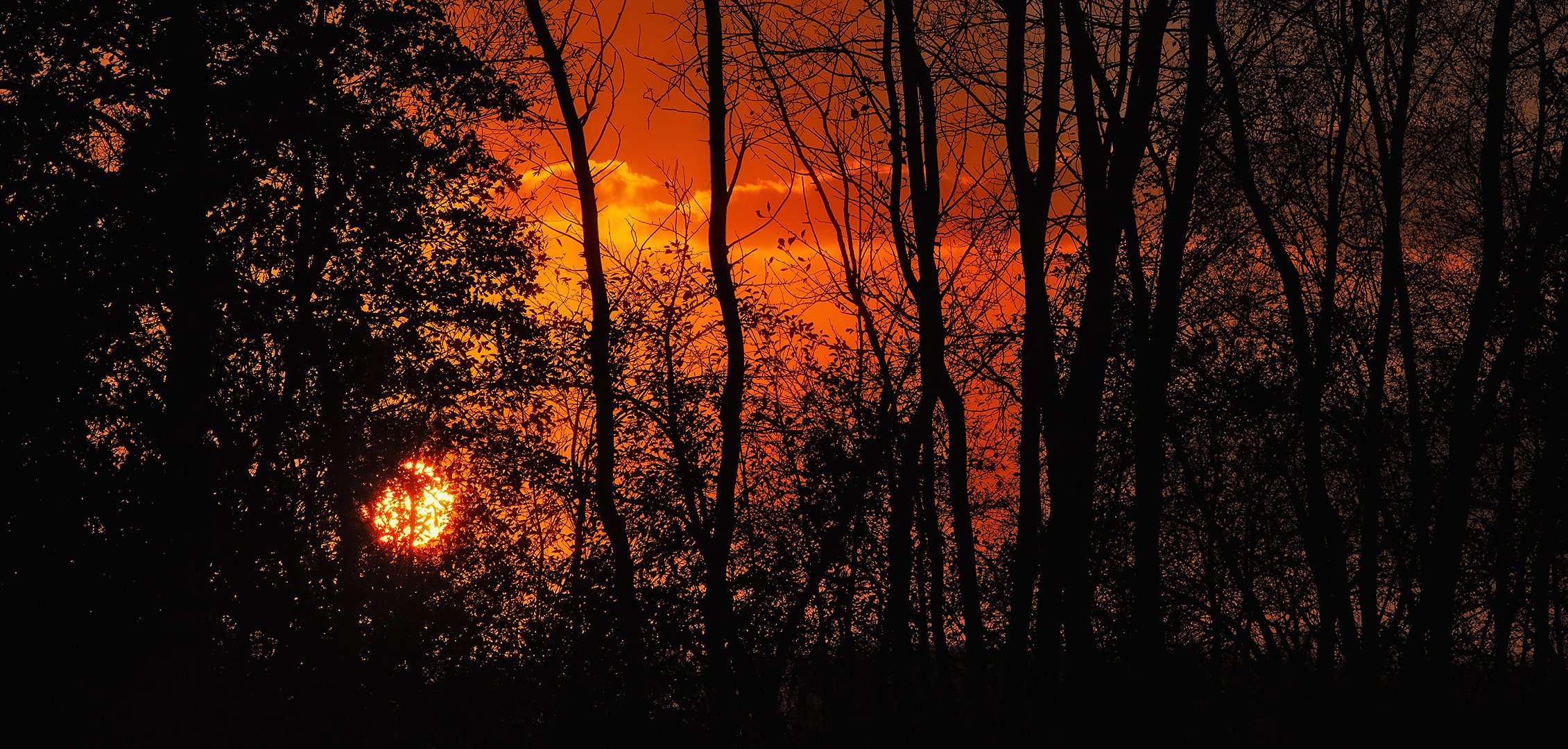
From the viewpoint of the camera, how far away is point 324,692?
10586 millimetres

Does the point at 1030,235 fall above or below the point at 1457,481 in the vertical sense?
above

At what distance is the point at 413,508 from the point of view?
12.3m

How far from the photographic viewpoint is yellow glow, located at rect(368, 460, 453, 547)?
1176cm

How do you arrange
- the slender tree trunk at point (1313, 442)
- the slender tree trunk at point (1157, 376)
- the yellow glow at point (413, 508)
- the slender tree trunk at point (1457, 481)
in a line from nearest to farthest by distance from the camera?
the slender tree trunk at point (1157, 376), the slender tree trunk at point (1457, 481), the slender tree trunk at point (1313, 442), the yellow glow at point (413, 508)

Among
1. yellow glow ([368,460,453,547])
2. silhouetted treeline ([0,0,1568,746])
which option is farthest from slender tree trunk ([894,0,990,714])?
yellow glow ([368,460,453,547])

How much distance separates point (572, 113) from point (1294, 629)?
10.1 m

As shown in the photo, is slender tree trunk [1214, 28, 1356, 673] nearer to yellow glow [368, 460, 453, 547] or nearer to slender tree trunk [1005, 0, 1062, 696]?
slender tree trunk [1005, 0, 1062, 696]

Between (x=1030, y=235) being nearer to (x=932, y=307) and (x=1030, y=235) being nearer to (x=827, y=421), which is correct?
(x=932, y=307)

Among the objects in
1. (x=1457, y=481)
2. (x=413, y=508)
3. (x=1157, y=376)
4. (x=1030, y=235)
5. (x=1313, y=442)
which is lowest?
(x=1457, y=481)

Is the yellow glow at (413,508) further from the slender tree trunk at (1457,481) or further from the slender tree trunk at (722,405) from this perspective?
the slender tree trunk at (1457,481)

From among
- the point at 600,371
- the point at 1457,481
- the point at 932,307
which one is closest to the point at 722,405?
the point at 600,371

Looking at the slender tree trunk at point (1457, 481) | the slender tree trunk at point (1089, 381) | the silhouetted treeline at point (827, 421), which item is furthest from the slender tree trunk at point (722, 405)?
the slender tree trunk at point (1457, 481)

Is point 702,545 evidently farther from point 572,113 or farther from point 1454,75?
point 1454,75

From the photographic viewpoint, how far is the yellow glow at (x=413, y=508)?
38.6 ft
